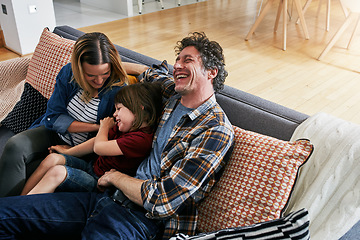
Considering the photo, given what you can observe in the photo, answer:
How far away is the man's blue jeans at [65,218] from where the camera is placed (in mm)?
1341

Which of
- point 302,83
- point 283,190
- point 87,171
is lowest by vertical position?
point 302,83

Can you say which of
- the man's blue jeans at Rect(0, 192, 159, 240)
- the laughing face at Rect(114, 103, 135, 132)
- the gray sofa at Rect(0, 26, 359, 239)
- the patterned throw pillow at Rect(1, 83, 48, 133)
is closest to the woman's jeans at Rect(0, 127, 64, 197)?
the man's blue jeans at Rect(0, 192, 159, 240)

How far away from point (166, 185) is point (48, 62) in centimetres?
123

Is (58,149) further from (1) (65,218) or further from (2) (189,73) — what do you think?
(2) (189,73)

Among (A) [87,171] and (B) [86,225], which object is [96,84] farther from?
(B) [86,225]

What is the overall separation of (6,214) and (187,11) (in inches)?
197

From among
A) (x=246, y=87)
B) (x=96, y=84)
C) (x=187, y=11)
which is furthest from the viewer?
(x=187, y=11)

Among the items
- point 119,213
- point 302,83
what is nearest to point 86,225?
point 119,213

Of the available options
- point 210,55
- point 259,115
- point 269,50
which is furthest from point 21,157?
point 269,50

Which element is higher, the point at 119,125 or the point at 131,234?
the point at 119,125

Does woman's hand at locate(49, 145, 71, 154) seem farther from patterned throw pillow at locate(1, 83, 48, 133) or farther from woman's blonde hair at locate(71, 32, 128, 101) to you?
patterned throw pillow at locate(1, 83, 48, 133)

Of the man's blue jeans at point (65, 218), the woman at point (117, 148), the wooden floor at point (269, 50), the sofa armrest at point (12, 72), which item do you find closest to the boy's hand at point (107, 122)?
the woman at point (117, 148)

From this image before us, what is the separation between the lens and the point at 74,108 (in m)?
1.79

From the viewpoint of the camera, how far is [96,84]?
1710mm
